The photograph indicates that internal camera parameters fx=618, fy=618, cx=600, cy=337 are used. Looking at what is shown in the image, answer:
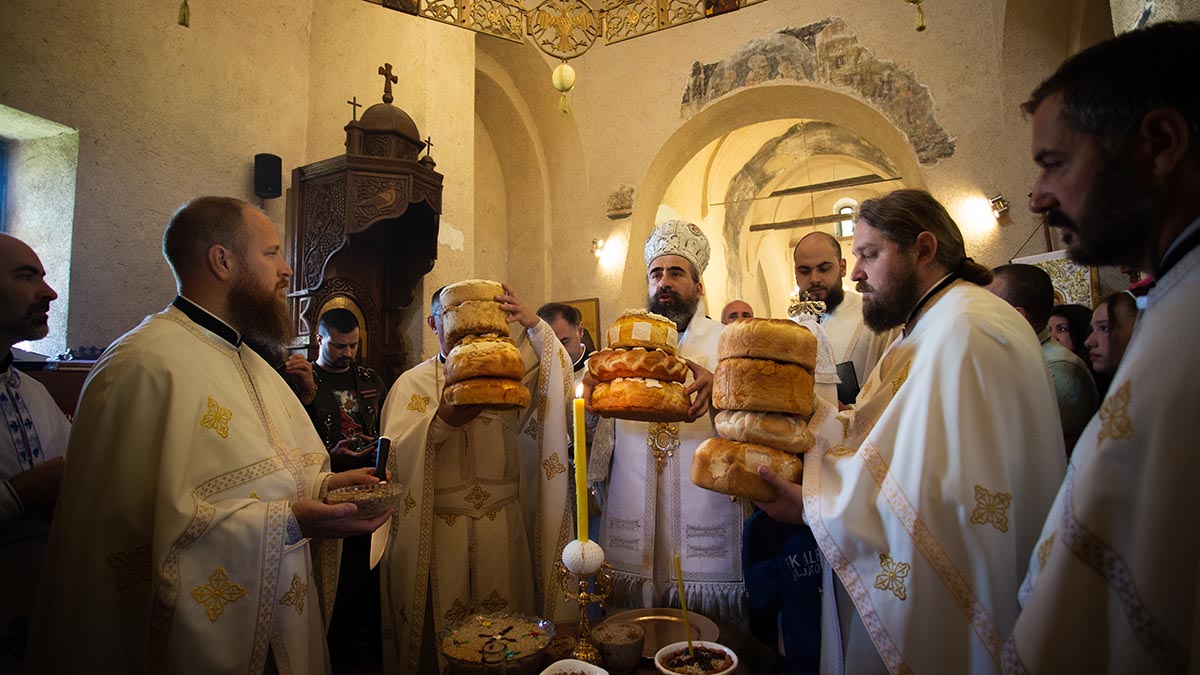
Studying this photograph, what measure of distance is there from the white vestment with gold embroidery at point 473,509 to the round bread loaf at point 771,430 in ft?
4.46

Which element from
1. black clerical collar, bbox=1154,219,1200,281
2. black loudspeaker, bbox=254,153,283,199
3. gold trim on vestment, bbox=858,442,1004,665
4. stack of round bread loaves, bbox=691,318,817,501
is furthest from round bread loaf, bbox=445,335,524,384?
black loudspeaker, bbox=254,153,283,199

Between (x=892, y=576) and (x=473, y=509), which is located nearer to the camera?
(x=892, y=576)

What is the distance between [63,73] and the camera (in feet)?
15.7

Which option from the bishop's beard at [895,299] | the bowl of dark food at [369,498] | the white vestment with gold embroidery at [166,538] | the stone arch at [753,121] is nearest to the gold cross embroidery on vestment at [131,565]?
the white vestment with gold embroidery at [166,538]

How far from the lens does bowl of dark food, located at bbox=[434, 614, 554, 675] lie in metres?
1.66

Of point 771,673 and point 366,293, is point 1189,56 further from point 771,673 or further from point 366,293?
point 366,293

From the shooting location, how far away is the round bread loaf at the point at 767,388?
1982 millimetres

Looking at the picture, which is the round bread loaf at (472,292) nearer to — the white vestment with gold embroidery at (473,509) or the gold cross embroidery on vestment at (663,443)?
the white vestment with gold embroidery at (473,509)

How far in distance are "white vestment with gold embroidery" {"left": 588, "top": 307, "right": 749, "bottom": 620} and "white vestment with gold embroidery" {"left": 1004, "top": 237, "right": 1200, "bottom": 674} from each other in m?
1.73

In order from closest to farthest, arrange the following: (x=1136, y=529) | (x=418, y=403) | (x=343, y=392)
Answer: (x=1136, y=529), (x=418, y=403), (x=343, y=392)

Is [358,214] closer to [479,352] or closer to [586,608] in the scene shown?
[479,352]

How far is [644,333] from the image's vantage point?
260 cm

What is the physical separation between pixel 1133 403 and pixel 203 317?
2679 mm

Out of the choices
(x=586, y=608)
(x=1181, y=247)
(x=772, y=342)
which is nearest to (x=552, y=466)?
(x=586, y=608)
